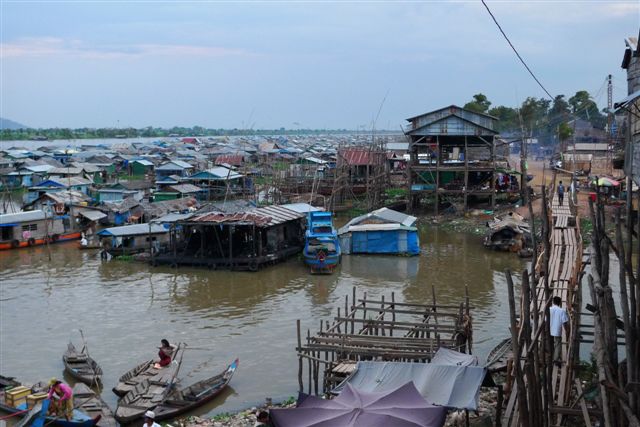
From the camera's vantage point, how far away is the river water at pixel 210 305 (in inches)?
639

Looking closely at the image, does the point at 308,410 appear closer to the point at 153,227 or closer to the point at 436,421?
the point at 436,421

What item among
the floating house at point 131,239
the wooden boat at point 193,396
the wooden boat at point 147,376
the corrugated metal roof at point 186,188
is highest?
the corrugated metal roof at point 186,188

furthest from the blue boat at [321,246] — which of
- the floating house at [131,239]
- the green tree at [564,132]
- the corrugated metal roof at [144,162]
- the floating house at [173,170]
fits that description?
the green tree at [564,132]

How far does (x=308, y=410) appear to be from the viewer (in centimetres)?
961

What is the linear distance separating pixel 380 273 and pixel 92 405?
13.9 meters

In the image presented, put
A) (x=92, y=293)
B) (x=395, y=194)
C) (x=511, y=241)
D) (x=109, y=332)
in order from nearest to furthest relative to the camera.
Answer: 1. (x=109, y=332)
2. (x=92, y=293)
3. (x=511, y=241)
4. (x=395, y=194)

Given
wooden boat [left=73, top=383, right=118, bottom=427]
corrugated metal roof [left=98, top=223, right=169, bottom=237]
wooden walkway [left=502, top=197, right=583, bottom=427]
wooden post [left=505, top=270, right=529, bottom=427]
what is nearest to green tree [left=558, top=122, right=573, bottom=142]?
corrugated metal roof [left=98, top=223, right=169, bottom=237]

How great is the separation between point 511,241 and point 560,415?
19187 millimetres

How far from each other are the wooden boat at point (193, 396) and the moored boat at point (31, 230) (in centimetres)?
1795

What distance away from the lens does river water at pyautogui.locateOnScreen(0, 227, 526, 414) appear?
1623 cm

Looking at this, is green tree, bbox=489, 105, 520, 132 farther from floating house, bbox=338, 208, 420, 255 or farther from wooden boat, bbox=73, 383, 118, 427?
wooden boat, bbox=73, 383, 118, 427

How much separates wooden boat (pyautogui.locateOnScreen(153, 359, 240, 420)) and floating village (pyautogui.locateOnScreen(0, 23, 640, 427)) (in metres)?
0.04

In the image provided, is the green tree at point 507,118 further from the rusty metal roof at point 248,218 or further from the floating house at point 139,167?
the rusty metal roof at point 248,218

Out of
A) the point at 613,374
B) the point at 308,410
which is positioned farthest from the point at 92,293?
the point at 613,374
